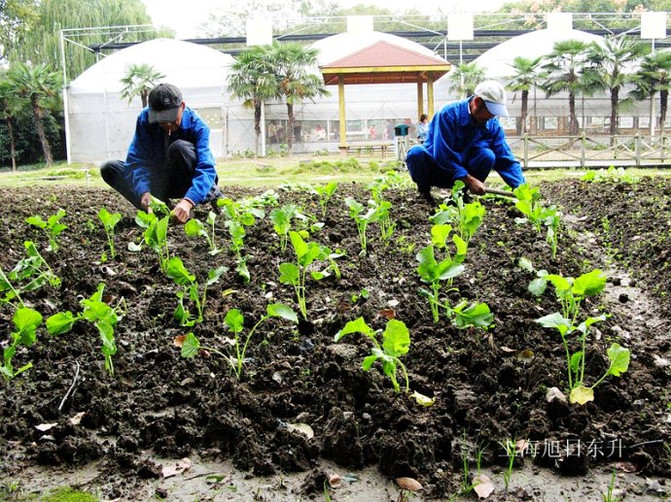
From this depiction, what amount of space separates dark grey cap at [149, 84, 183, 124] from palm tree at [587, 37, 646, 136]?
23244 millimetres

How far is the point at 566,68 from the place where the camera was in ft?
81.2

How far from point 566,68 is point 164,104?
929 inches

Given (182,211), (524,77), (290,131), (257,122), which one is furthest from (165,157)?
(524,77)

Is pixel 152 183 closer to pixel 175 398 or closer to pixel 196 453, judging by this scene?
pixel 175 398

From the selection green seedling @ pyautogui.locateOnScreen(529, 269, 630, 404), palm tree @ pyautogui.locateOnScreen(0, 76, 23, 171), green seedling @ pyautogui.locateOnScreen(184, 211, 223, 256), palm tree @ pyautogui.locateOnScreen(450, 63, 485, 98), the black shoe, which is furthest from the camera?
palm tree @ pyautogui.locateOnScreen(0, 76, 23, 171)

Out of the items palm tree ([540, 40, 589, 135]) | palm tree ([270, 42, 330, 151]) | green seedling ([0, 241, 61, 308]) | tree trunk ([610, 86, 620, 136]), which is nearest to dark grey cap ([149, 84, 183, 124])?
green seedling ([0, 241, 61, 308])

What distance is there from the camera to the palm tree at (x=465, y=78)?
24719 mm

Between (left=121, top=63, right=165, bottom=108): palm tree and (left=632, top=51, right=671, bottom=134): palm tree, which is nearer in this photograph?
(left=121, top=63, right=165, bottom=108): palm tree

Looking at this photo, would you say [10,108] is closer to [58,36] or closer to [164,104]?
[58,36]

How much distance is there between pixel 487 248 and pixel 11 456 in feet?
8.42

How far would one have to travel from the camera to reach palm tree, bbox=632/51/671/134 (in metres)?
24.0

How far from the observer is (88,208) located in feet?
17.4

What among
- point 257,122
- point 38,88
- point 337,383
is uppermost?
point 38,88

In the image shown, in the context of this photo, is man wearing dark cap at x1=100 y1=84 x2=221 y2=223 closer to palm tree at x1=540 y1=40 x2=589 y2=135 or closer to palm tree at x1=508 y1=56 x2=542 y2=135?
palm tree at x1=508 y1=56 x2=542 y2=135
